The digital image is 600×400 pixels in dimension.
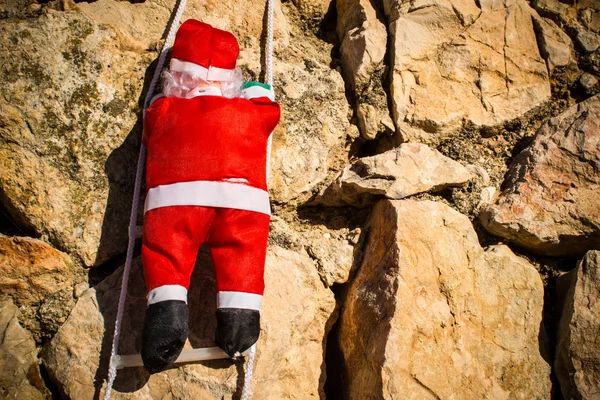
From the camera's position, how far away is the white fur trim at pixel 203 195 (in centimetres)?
176

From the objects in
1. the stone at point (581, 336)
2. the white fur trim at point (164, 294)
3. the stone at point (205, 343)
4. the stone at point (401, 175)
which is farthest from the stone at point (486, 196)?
the white fur trim at point (164, 294)

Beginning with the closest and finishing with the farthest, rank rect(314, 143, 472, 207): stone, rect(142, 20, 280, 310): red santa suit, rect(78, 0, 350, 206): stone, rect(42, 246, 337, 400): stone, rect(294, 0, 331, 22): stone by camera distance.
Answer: rect(142, 20, 280, 310): red santa suit
rect(42, 246, 337, 400): stone
rect(314, 143, 472, 207): stone
rect(78, 0, 350, 206): stone
rect(294, 0, 331, 22): stone

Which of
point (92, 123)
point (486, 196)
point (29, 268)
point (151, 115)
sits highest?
point (151, 115)

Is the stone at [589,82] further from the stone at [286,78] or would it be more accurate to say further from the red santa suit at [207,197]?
the red santa suit at [207,197]

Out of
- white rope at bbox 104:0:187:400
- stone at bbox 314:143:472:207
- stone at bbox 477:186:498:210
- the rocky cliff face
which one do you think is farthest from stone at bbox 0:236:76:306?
stone at bbox 477:186:498:210

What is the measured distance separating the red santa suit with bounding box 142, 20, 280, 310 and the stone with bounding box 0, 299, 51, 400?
731mm

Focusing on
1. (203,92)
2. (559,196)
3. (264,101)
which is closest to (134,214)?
(203,92)

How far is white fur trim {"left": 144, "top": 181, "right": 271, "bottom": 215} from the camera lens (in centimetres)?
176

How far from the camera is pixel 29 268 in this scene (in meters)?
2.01

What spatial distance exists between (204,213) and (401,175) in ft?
3.05

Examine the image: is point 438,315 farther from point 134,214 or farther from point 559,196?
point 134,214

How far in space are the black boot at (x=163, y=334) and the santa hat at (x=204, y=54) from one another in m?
1.00

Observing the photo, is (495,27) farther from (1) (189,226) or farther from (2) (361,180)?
(1) (189,226)

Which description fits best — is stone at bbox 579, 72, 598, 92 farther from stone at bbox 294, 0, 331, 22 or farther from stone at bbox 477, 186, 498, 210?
stone at bbox 294, 0, 331, 22
